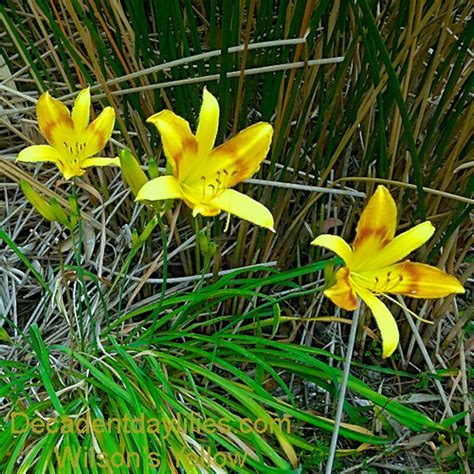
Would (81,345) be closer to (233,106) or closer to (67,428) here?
(67,428)

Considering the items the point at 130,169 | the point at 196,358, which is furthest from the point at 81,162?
the point at 196,358

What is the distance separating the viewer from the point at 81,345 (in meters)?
0.99

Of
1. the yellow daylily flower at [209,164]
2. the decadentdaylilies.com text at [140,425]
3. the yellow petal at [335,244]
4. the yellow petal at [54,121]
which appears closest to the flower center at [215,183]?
the yellow daylily flower at [209,164]

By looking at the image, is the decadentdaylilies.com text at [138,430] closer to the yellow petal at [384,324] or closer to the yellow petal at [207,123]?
the yellow petal at [384,324]

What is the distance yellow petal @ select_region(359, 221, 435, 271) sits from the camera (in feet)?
2.61

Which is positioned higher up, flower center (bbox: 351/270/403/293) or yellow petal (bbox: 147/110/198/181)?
yellow petal (bbox: 147/110/198/181)

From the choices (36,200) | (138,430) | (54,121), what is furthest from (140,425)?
(54,121)

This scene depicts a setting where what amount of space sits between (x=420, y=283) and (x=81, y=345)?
0.54 metres

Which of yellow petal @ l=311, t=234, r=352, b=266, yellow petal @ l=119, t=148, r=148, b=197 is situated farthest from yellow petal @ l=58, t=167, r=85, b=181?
yellow petal @ l=311, t=234, r=352, b=266

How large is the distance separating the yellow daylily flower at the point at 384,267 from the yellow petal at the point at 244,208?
0.26 ft

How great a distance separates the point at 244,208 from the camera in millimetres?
728

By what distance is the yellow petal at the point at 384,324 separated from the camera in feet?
2.41

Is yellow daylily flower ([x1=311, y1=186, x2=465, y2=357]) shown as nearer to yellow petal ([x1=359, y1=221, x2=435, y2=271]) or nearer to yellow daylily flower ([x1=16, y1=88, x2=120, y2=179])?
yellow petal ([x1=359, y1=221, x2=435, y2=271])

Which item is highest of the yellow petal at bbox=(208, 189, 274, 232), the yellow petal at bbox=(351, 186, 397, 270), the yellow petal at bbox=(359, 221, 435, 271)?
the yellow petal at bbox=(208, 189, 274, 232)
